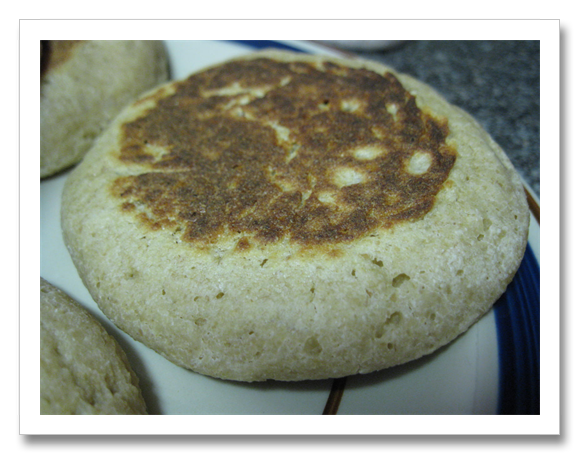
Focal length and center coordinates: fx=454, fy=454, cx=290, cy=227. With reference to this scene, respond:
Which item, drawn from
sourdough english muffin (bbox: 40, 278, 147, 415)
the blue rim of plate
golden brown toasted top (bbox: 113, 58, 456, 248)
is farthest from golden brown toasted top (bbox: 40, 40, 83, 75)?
the blue rim of plate

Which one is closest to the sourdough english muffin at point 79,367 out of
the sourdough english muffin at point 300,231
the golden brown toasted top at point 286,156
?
the sourdough english muffin at point 300,231

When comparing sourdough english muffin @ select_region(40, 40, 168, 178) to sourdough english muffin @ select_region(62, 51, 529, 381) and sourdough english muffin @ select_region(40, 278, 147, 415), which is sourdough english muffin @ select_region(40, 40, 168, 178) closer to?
sourdough english muffin @ select_region(62, 51, 529, 381)

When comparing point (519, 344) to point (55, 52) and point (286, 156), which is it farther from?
point (55, 52)

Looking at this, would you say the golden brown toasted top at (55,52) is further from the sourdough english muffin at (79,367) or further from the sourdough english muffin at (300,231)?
the sourdough english muffin at (79,367)

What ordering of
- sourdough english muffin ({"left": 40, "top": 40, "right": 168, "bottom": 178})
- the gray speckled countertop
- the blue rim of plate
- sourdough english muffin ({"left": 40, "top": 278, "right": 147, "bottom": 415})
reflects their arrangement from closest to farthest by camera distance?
sourdough english muffin ({"left": 40, "top": 278, "right": 147, "bottom": 415})
the blue rim of plate
sourdough english muffin ({"left": 40, "top": 40, "right": 168, "bottom": 178})
the gray speckled countertop

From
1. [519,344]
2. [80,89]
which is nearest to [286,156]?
[519,344]

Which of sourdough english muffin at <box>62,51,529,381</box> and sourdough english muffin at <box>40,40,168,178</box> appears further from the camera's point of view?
sourdough english muffin at <box>40,40,168,178</box>

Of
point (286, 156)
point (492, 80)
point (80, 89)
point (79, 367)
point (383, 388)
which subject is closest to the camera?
point (79, 367)
